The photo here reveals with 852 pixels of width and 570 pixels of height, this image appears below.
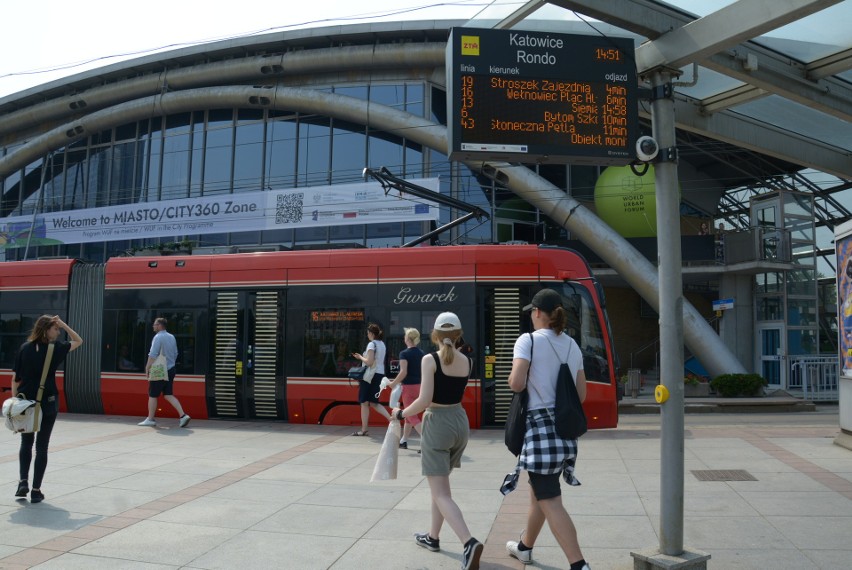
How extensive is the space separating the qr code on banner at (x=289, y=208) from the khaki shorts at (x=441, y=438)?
1882 cm

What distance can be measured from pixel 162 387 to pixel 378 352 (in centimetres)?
390

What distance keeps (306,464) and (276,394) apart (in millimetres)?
3739

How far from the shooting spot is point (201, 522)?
6.04m

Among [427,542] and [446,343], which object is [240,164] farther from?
[427,542]

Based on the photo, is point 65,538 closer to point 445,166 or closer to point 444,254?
point 444,254

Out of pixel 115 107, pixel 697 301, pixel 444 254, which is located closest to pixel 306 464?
pixel 444 254

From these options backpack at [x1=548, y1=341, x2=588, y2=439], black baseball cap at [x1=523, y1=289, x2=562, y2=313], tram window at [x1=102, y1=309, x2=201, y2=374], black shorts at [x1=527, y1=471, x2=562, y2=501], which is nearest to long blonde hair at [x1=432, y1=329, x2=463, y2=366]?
black baseball cap at [x1=523, y1=289, x2=562, y2=313]

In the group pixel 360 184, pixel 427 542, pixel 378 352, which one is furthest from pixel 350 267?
pixel 360 184

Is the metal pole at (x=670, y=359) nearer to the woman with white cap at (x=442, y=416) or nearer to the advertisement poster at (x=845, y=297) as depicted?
the woman with white cap at (x=442, y=416)

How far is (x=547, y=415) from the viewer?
4.53 meters

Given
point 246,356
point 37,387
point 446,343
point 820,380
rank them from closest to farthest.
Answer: point 446,343
point 37,387
point 246,356
point 820,380

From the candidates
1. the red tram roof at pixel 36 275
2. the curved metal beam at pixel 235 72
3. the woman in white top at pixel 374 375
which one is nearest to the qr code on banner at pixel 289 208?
the curved metal beam at pixel 235 72

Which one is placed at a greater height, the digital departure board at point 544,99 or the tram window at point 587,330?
the digital departure board at point 544,99

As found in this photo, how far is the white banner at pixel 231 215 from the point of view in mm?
22188
